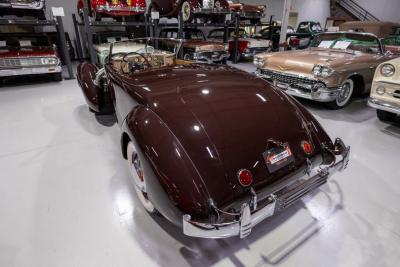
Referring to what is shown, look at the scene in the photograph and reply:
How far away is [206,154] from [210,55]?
6038 millimetres

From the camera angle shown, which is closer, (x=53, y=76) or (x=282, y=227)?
(x=282, y=227)

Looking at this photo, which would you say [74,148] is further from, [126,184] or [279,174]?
[279,174]

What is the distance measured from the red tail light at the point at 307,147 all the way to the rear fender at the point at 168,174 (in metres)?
0.83

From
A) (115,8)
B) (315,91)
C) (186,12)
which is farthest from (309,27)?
(315,91)

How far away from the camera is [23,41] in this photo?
5.38m

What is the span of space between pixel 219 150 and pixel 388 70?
314 cm

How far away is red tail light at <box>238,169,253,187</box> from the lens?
1425mm

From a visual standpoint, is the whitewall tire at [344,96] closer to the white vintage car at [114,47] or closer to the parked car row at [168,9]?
the white vintage car at [114,47]

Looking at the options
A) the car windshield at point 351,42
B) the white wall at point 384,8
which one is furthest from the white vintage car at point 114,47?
the white wall at point 384,8

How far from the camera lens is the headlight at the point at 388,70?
3197 mm

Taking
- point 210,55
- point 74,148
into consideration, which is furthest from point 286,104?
point 210,55

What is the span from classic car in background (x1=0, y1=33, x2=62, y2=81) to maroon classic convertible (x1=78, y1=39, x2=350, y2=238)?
4.33 meters

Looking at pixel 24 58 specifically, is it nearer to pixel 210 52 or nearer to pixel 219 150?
pixel 210 52

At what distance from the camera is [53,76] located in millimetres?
6109
